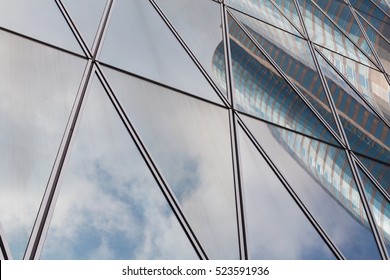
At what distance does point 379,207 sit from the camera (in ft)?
38.9

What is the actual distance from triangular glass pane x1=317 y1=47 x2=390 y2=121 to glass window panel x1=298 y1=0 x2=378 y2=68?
19.3 inches

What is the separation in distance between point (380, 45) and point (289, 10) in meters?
5.19

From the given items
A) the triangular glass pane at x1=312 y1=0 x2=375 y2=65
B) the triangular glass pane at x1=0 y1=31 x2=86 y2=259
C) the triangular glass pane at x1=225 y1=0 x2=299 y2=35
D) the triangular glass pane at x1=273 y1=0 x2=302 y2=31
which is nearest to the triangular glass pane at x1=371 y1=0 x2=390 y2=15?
the triangular glass pane at x1=312 y1=0 x2=375 y2=65

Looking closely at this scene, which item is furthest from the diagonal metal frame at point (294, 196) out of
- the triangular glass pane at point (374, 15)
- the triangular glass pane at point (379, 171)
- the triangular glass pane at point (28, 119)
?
the triangular glass pane at point (374, 15)

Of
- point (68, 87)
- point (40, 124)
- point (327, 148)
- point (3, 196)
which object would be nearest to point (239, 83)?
point (327, 148)

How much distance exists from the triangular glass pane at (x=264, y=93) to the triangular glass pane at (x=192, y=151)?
4.76 feet

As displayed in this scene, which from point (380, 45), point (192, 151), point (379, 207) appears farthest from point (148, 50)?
point (380, 45)

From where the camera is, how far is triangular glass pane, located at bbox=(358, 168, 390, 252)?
37.0 feet

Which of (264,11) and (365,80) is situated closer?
(264,11)

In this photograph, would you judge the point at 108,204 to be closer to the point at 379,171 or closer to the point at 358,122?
the point at 379,171

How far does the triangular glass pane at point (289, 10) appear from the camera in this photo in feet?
56.4

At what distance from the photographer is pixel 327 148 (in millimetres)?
12305

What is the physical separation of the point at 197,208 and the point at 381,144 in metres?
7.69

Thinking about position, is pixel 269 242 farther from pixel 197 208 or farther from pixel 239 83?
pixel 239 83
